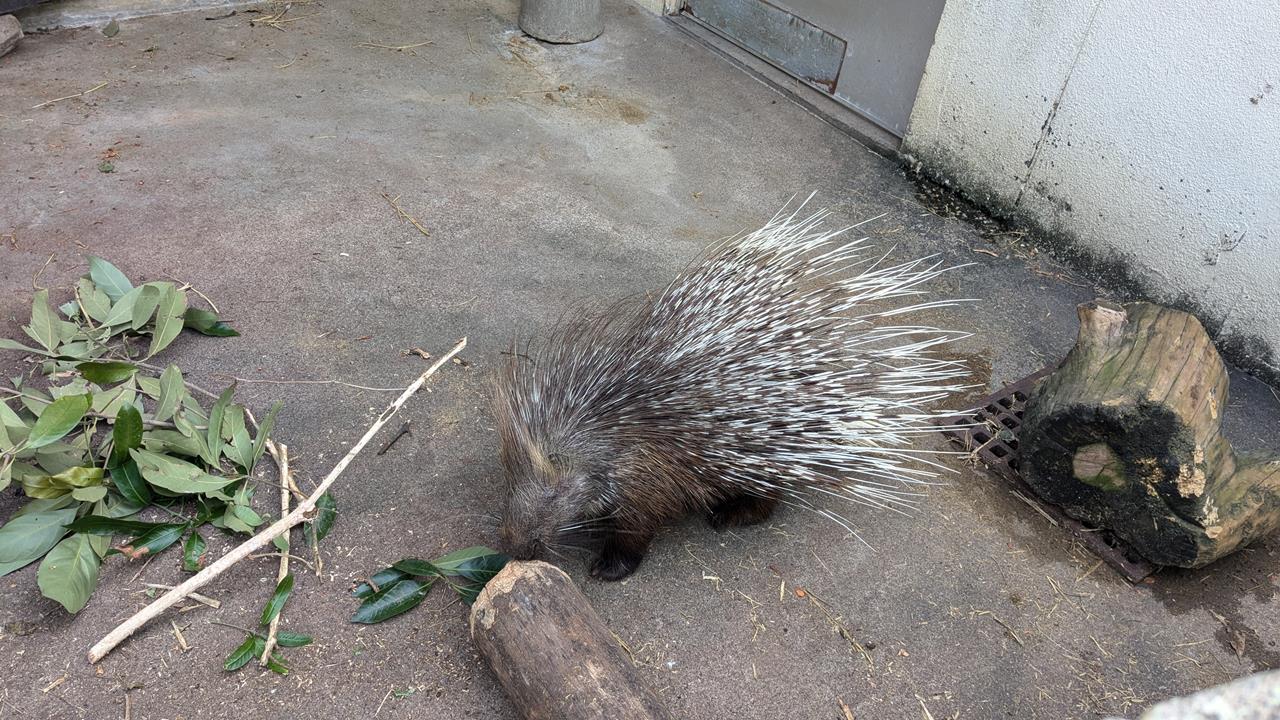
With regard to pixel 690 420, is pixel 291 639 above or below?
below

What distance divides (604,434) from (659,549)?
1.09 ft

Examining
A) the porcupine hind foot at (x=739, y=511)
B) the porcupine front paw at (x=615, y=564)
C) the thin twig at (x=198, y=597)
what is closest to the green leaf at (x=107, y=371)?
the thin twig at (x=198, y=597)

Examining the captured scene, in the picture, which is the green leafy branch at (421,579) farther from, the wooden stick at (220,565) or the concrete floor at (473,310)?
the wooden stick at (220,565)

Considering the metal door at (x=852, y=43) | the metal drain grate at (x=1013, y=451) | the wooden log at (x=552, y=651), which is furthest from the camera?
the metal door at (x=852, y=43)

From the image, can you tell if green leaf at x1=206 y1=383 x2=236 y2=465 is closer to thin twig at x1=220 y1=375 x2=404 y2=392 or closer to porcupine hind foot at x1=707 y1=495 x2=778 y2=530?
thin twig at x1=220 y1=375 x2=404 y2=392

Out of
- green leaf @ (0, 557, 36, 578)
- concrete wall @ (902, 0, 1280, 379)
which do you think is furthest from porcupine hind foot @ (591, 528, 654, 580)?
concrete wall @ (902, 0, 1280, 379)

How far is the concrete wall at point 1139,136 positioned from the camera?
8.21 ft

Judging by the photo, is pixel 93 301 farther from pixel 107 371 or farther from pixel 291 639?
pixel 291 639

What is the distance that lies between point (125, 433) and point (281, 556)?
42 cm

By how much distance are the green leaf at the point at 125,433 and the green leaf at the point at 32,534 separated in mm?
129

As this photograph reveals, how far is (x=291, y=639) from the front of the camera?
1.67 m

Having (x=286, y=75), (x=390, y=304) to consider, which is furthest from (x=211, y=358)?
(x=286, y=75)

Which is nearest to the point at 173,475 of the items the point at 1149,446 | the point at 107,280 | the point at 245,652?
the point at 245,652

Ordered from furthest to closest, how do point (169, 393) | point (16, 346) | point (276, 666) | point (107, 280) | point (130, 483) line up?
1. point (107, 280)
2. point (16, 346)
3. point (169, 393)
4. point (130, 483)
5. point (276, 666)
